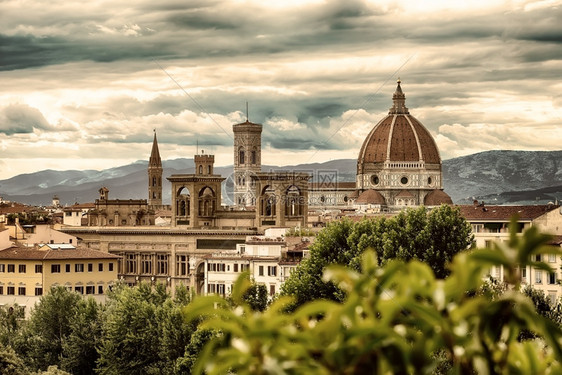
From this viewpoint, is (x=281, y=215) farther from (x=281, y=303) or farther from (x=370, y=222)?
(x=281, y=303)

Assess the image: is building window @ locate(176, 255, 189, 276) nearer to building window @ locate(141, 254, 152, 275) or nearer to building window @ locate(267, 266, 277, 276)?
building window @ locate(141, 254, 152, 275)

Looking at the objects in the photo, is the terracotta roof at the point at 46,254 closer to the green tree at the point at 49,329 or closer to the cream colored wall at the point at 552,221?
the green tree at the point at 49,329

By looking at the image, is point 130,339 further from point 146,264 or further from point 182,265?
point 146,264

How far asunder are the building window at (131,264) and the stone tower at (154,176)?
2350 inches

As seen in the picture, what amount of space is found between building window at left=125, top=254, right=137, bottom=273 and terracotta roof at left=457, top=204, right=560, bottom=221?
28.6 m

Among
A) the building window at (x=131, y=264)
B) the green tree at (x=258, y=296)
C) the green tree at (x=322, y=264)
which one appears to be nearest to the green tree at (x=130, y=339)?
the green tree at (x=258, y=296)

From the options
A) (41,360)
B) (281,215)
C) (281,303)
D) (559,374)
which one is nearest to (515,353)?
(559,374)

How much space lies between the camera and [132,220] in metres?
112

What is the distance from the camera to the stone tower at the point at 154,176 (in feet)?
523

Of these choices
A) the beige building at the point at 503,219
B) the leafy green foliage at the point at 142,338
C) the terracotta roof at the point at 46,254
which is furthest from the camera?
the terracotta roof at the point at 46,254

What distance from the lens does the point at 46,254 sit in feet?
257

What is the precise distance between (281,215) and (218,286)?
1613cm

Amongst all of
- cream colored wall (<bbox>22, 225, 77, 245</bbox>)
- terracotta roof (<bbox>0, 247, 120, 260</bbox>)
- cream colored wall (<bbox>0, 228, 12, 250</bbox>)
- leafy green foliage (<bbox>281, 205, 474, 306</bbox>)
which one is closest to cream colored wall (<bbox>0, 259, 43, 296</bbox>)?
terracotta roof (<bbox>0, 247, 120, 260</bbox>)

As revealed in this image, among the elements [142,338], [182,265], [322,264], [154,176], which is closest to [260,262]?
[322,264]
